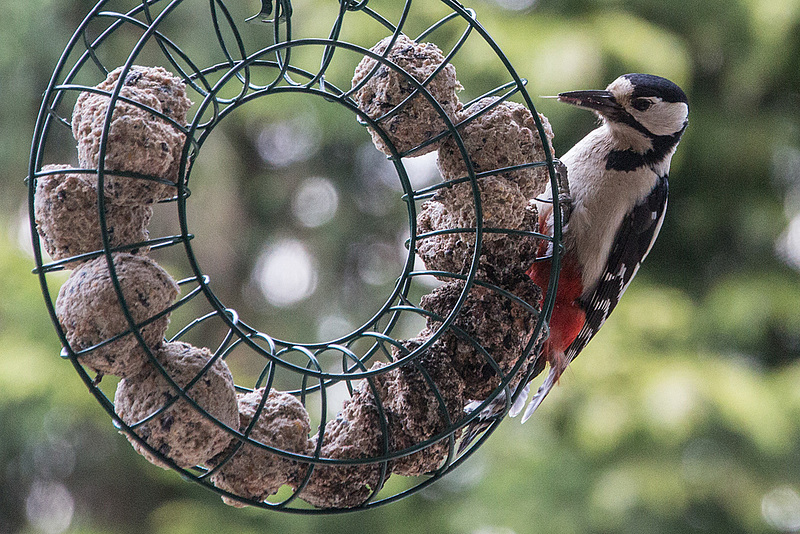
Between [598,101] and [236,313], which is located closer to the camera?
[236,313]

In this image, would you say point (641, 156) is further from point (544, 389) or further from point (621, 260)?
point (544, 389)

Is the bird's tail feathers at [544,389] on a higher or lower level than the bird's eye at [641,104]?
lower

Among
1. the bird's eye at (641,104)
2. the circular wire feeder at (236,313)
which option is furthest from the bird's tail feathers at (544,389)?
the bird's eye at (641,104)

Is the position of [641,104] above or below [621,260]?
above

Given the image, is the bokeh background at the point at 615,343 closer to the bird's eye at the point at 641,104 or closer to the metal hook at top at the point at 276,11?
the bird's eye at the point at 641,104

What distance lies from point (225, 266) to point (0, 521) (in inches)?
63.3

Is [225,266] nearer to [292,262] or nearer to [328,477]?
[292,262]

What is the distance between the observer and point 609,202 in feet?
5.72

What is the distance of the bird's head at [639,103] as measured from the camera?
5.50 ft

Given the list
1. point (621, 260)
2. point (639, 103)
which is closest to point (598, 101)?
point (639, 103)

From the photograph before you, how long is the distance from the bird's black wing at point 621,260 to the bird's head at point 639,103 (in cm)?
16

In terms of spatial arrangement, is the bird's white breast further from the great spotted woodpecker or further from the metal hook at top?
the metal hook at top

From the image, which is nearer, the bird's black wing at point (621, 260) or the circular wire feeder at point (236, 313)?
the circular wire feeder at point (236, 313)

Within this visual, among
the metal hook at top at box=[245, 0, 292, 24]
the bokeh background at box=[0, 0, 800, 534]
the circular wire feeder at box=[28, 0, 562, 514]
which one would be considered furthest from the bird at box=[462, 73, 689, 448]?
the bokeh background at box=[0, 0, 800, 534]
